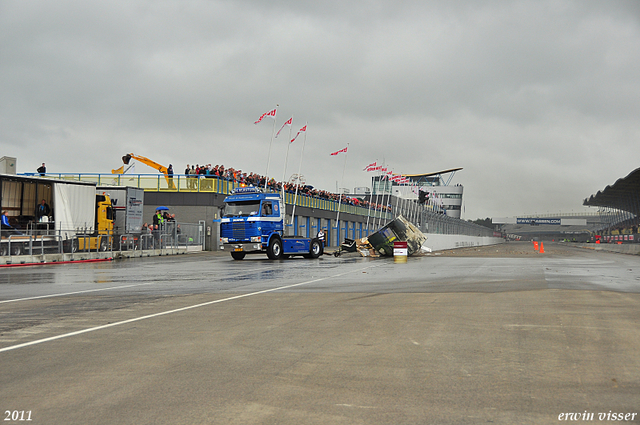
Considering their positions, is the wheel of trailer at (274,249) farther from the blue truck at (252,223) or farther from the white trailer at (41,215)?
the white trailer at (41,215)

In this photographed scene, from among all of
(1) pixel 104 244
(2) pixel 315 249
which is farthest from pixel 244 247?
(1) pixel 104 244

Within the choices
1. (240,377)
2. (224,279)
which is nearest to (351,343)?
(240,377)

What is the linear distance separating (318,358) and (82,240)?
84.8ft

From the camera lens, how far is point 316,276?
1877 centimetres

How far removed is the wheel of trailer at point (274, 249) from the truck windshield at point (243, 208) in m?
1.85

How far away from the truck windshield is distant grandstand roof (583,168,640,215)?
5373 centimetres

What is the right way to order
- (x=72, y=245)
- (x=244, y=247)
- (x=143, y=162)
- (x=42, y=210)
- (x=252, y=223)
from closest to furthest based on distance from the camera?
(x=42, y=210) → (x=72, y=245) → (x=252, y=223) → (x=244, y=247) → (x=143, y=162)

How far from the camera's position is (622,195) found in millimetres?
93375

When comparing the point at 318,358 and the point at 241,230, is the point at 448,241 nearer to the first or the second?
the point at 241,230

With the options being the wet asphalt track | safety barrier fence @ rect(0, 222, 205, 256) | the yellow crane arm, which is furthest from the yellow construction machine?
the wet asphalt track

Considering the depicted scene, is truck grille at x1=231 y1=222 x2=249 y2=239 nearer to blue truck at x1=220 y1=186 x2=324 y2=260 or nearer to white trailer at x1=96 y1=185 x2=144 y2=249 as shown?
blue truck at x1=220 y1=186 x2=324 y2=260

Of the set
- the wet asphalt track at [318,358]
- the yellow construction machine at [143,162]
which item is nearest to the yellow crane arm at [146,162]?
the yellow construction machine at [143,162]

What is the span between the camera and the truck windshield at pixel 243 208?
29.3m

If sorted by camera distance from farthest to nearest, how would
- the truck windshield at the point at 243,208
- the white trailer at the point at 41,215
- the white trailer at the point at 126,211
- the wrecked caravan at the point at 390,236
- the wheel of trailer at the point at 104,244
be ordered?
the wrecked caravan at the point at 390,236 → the white trailer at the point at 126,211 → the wheel of trailer at the point at 104,244 → the truck windshield at the point at 243,208 → the white trailer at the point at 41,215
